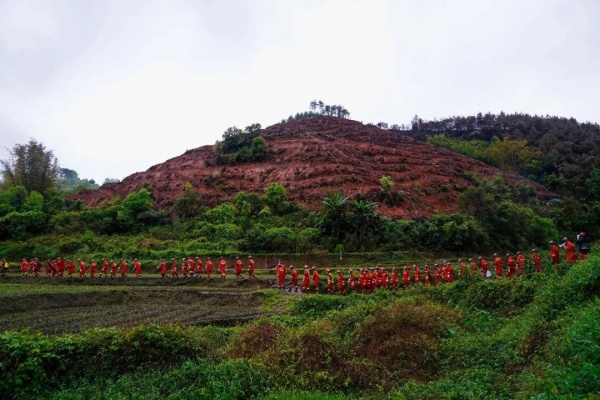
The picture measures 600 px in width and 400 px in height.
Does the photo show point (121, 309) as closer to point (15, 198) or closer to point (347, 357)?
point (347, 357)

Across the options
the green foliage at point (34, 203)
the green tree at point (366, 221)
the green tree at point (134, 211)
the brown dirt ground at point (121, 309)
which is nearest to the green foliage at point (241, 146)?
the green tree at point (134, 211)

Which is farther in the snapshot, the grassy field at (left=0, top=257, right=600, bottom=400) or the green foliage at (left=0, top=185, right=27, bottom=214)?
the green foliage at (left=0, top=185, right=27, bottom=214)

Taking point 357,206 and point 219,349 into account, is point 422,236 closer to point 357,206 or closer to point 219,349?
point 357,206

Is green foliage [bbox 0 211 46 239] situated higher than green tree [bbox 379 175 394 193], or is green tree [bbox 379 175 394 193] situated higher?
green tree [bbox 379 175 394 193]

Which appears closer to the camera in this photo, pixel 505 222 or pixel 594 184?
pixel 505 222

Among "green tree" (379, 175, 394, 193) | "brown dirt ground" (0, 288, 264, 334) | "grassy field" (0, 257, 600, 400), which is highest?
"green tree" (379, 175, 394, 193)

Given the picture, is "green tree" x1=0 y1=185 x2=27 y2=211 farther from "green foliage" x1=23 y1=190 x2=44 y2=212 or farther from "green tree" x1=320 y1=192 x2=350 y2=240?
"green tree" x1=320 y1=192 x2=350 y2=240

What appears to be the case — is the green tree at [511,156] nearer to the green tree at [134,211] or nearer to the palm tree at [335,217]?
the palm tree at [335,217]

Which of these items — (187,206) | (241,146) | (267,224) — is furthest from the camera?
(241,146)

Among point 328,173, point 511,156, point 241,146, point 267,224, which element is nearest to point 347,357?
point 267,224

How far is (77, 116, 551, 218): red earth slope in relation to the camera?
4516cm

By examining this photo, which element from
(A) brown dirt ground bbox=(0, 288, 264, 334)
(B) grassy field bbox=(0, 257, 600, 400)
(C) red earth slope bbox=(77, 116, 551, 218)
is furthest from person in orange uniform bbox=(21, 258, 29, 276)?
(B) grassy field bbox=(0, 257, 600, 400)

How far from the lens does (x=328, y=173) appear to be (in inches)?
1893

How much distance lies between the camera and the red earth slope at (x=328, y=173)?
45.2 metres
